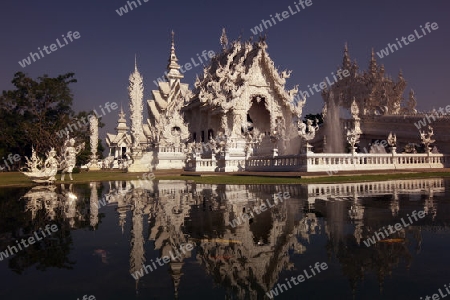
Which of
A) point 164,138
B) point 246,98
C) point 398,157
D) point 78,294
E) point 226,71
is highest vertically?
point 226,71

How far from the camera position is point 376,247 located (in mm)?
4848

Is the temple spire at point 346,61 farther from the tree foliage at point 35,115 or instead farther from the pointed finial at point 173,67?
the tree foliage at point 35,115

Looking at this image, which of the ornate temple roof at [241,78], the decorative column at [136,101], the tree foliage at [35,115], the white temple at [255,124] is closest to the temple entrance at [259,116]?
the white temple at [255,124]

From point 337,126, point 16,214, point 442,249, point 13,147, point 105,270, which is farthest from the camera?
Result: point 13,147

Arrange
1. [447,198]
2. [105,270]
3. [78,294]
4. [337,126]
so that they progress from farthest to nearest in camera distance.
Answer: [337,126] → [447,198] → [105,270] → [78,294]

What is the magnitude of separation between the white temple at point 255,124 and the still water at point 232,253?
1422 centimetres

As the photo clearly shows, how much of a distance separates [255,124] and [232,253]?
37696mm

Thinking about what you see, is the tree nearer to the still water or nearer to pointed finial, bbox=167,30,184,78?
pointed finial, bbox=167,30,184,78

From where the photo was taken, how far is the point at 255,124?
4216 cm

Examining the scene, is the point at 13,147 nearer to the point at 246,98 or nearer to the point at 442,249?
the point at 246,98

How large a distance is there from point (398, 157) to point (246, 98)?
56.6ft

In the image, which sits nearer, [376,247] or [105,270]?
[105,270]

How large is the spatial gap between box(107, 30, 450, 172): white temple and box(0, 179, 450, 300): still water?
14216 millimetres

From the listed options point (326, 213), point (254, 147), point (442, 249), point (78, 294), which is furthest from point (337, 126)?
point (78, 294)
